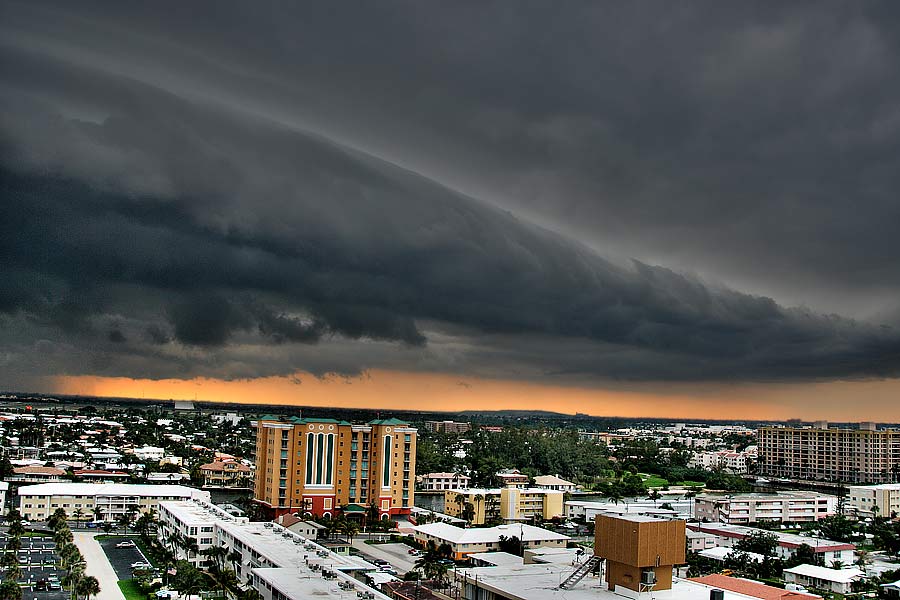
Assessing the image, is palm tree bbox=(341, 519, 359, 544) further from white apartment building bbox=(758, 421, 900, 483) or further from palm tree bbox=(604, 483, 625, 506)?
white apartment building bbox=(758, 421, 900, 483)

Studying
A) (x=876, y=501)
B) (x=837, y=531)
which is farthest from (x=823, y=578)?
(x=876, y=501)

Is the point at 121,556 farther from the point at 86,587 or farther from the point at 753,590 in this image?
the point at 753,590

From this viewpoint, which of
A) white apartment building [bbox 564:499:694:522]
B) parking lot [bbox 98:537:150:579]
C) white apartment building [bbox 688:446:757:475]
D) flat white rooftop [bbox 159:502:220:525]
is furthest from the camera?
white apartment building [bbox 688:446:757:475]

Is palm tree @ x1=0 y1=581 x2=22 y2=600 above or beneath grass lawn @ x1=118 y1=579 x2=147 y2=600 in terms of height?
above

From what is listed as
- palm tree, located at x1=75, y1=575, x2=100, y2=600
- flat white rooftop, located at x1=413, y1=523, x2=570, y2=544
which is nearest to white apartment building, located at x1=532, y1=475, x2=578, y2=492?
flat white rooftop, located at x1=413, y1=523, x2=570, y2=544

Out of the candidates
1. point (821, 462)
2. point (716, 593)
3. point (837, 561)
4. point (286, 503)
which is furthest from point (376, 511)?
point (821, 462)

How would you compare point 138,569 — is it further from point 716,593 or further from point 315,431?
point 716,593
